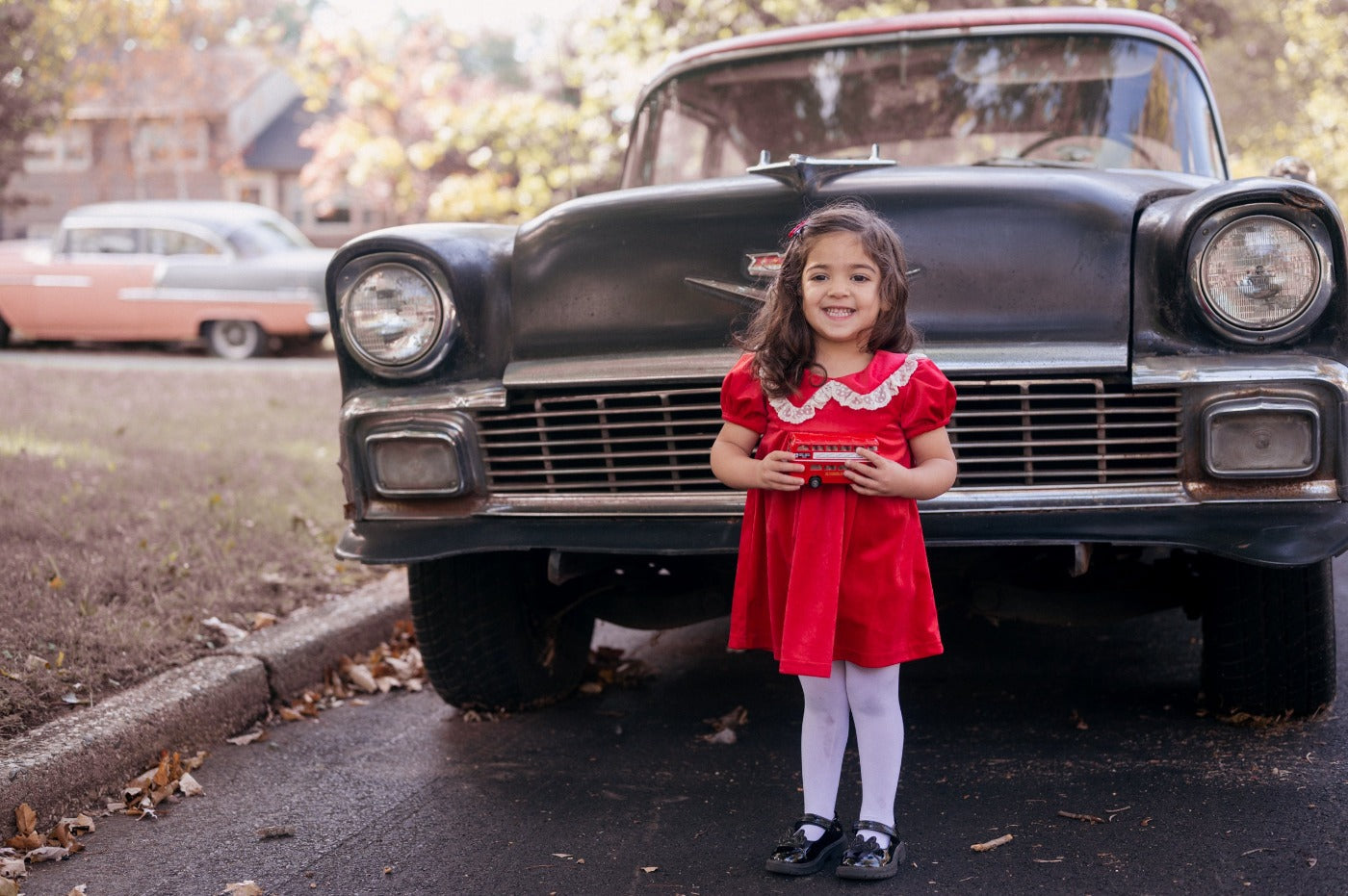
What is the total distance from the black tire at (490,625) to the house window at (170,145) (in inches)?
1067

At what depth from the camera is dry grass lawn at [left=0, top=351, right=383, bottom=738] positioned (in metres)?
3.62

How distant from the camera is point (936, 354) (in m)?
2.87

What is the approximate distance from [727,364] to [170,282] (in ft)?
41.1

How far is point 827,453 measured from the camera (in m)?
2.42

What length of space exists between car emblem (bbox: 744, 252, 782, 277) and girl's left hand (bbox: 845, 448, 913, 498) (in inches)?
Result: 27.5

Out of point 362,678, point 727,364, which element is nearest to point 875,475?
point 727,364

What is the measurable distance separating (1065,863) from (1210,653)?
0.92m

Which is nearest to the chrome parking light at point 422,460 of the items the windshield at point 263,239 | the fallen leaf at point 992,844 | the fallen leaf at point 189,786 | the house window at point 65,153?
the fallen leaf at point 189,786

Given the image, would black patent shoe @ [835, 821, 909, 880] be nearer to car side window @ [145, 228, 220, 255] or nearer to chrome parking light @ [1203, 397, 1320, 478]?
chrome parking light @ [1203, 397, 1320, 478]

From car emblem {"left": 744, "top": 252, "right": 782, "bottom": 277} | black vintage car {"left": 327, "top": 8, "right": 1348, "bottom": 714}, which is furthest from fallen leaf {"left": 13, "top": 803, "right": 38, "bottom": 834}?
car emblem {"left": 744, "top": 252, "right": 782, "bottom": 277}

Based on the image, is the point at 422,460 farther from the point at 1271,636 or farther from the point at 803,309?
the point at 1271,636

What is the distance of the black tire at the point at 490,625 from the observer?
3.41 meters

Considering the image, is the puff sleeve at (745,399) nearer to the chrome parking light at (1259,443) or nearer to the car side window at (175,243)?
the chrome parking light at (1259,443)

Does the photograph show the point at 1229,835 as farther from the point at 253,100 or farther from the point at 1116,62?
the point at 253,100
